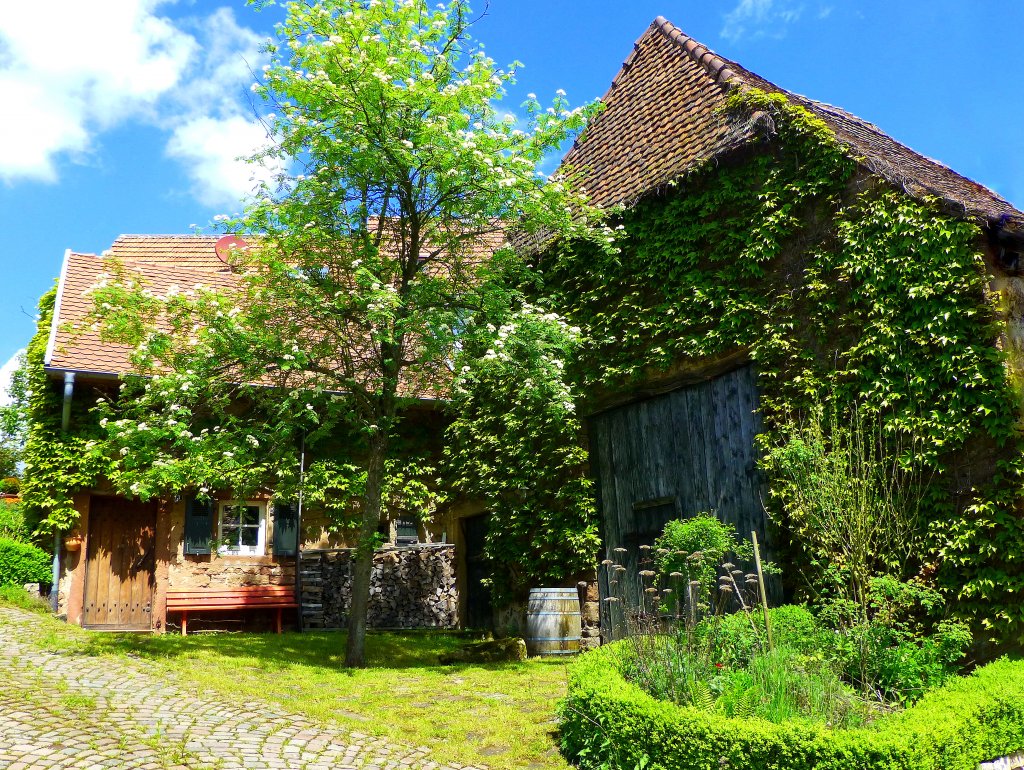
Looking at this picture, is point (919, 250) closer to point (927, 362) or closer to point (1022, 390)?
point (927, 362)

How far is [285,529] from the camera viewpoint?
13.7 meters

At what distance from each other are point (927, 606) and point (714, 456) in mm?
2918

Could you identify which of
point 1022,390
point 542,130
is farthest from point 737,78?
point 1022,390

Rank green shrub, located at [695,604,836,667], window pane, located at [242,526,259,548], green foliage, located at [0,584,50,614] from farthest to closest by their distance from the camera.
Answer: window pane, located at [242,526,259,548] < green foliage, located at [0,584,50,614] < green shrub, located at [695,604,836,667]

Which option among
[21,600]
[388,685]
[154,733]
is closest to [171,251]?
[21,600]

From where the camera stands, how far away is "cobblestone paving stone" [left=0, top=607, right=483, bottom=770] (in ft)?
16.8

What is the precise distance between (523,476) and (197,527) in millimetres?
5385

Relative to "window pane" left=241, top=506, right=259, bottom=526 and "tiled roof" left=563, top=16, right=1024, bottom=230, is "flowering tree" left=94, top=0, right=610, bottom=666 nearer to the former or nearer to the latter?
"tiled roof" left=563, top=16, right=1024, bottom=230

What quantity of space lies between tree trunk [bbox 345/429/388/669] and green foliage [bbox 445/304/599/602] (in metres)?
1.14

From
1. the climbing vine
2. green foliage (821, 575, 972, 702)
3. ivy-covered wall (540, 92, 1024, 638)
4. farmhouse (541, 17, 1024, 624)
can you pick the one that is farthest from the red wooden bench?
green foliage (821, 575, 972, 702)

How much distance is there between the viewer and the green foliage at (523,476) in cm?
1099

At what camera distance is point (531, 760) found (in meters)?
5.55

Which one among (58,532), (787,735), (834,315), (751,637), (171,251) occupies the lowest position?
(787,735)

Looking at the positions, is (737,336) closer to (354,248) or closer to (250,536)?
(354,248)
